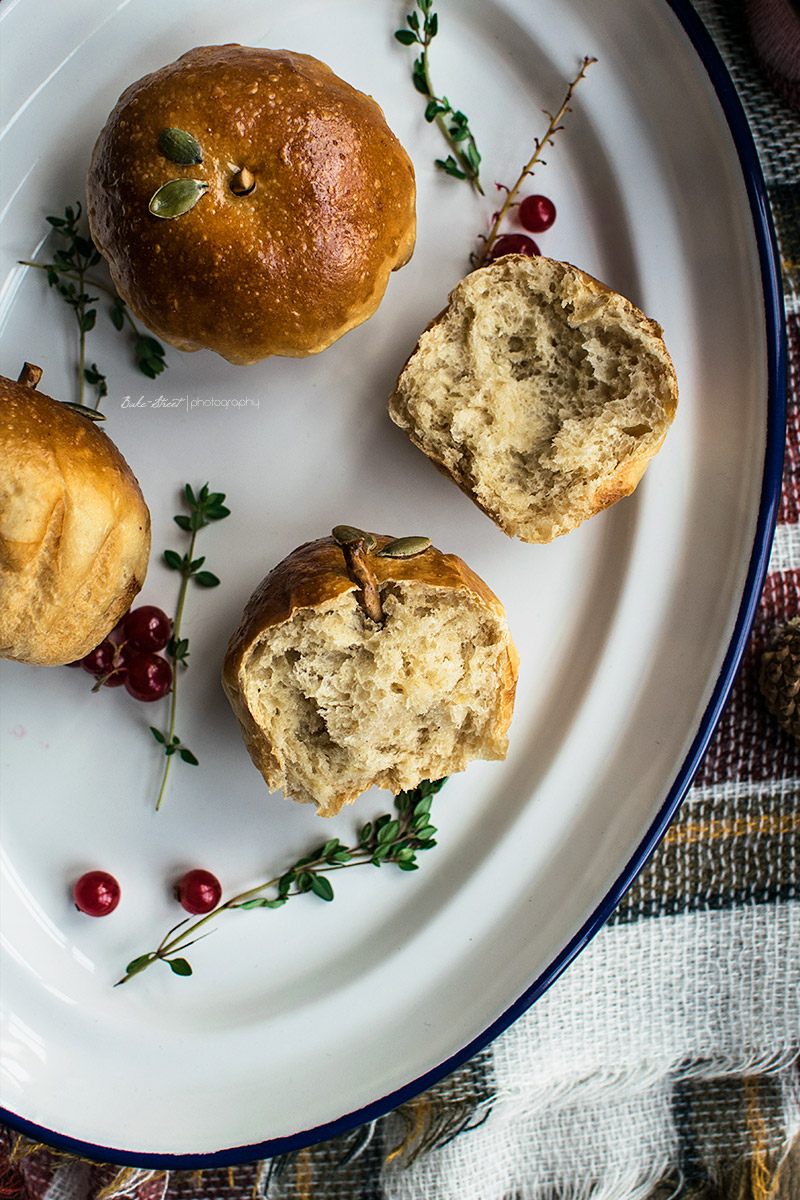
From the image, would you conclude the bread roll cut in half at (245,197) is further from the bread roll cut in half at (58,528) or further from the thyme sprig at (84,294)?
the bread roll cut in half at (58,528)

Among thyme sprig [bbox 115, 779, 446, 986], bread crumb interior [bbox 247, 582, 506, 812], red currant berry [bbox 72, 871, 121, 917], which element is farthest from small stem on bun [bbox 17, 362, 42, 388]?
thyme sprig [bbox 115, 779, 446, 986]

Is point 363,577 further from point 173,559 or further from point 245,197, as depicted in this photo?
point 245,197

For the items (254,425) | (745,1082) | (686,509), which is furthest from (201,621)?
(745,1082)

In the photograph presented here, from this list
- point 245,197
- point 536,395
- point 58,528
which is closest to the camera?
point 58,528

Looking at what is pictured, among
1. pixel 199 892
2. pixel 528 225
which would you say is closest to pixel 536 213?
pixel 528 225

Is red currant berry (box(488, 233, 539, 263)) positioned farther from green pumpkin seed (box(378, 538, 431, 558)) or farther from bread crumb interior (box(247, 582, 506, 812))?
bread crumb interior (box(247, 582, 506, 812))

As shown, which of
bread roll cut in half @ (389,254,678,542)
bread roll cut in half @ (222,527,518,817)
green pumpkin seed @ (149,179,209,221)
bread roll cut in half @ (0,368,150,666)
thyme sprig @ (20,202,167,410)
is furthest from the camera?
thyme sprig @ (20,202,167,410)
